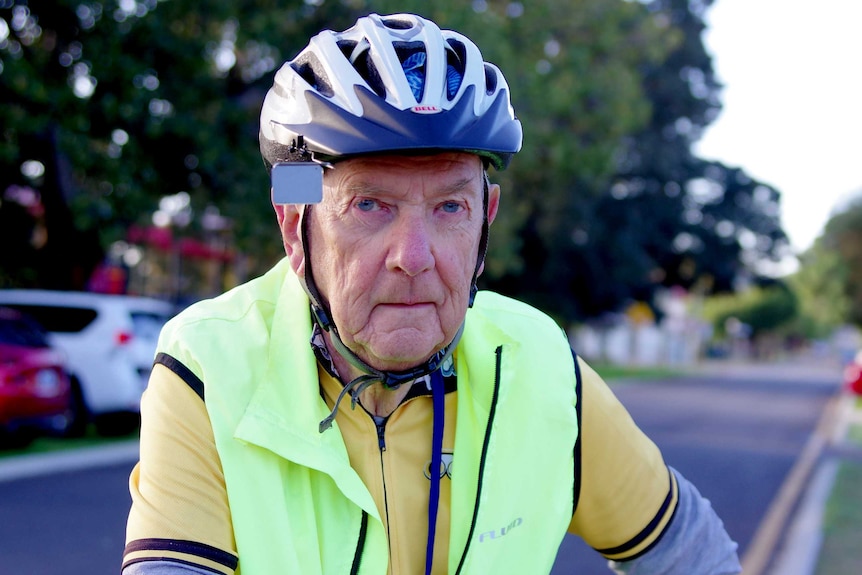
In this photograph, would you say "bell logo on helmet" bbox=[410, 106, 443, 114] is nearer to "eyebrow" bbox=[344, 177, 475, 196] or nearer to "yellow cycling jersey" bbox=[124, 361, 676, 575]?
"eyebrow" bbox=[344, 177, 475, 196]

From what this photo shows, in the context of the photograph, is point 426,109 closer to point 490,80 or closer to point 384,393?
point 490,80

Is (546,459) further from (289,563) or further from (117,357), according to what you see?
(117,357)

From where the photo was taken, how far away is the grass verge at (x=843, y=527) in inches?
284

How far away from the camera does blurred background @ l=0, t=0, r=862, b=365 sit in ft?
47.9

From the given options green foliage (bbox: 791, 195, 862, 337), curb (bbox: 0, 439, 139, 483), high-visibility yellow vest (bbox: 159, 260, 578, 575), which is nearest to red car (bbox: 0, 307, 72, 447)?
curb (bbox: 0, 439, 139, 483)

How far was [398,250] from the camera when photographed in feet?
5.77

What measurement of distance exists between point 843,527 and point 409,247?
26.4 ft

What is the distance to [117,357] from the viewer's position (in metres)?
12.9

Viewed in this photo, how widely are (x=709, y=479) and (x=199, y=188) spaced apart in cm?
941

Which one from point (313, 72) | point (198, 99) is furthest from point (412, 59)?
point (198, 99)

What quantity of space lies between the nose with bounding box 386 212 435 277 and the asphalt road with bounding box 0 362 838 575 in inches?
223

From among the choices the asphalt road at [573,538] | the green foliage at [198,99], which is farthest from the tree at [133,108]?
the asphalt road at [573,538]

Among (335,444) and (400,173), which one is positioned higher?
(400,173)

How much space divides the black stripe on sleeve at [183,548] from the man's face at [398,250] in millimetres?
439
